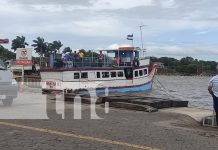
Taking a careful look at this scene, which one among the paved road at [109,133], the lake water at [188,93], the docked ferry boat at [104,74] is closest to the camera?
the paved road at [109,133]

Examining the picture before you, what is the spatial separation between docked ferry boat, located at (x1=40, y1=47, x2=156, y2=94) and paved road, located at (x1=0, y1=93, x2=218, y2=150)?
20.5 meters

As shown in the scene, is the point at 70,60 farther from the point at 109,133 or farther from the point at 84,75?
the point at 109,133

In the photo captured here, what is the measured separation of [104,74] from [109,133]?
29.0 meters

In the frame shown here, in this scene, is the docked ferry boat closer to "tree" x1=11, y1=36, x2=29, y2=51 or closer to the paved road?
the paved road

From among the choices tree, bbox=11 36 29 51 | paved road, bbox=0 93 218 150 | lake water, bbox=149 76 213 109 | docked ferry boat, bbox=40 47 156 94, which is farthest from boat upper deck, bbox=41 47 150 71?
tree, bbox=11 36 29 51

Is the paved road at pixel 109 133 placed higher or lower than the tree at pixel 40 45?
lower

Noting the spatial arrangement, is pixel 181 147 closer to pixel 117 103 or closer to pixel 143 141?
pixel 143 141

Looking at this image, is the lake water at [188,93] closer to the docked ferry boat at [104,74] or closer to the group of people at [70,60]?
the docked ferry boat at [104,74]

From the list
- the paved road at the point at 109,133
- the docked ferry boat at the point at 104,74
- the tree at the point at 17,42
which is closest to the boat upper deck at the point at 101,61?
the docked ferry boat at the point at 104,74

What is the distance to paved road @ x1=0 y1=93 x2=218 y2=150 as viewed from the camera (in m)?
8.55

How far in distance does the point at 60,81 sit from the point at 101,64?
5.28m

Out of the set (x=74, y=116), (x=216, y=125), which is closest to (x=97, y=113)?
(x=74, y=116)

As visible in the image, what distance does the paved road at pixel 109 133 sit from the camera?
28.0 ft

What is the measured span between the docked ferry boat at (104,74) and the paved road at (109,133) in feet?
67.3
